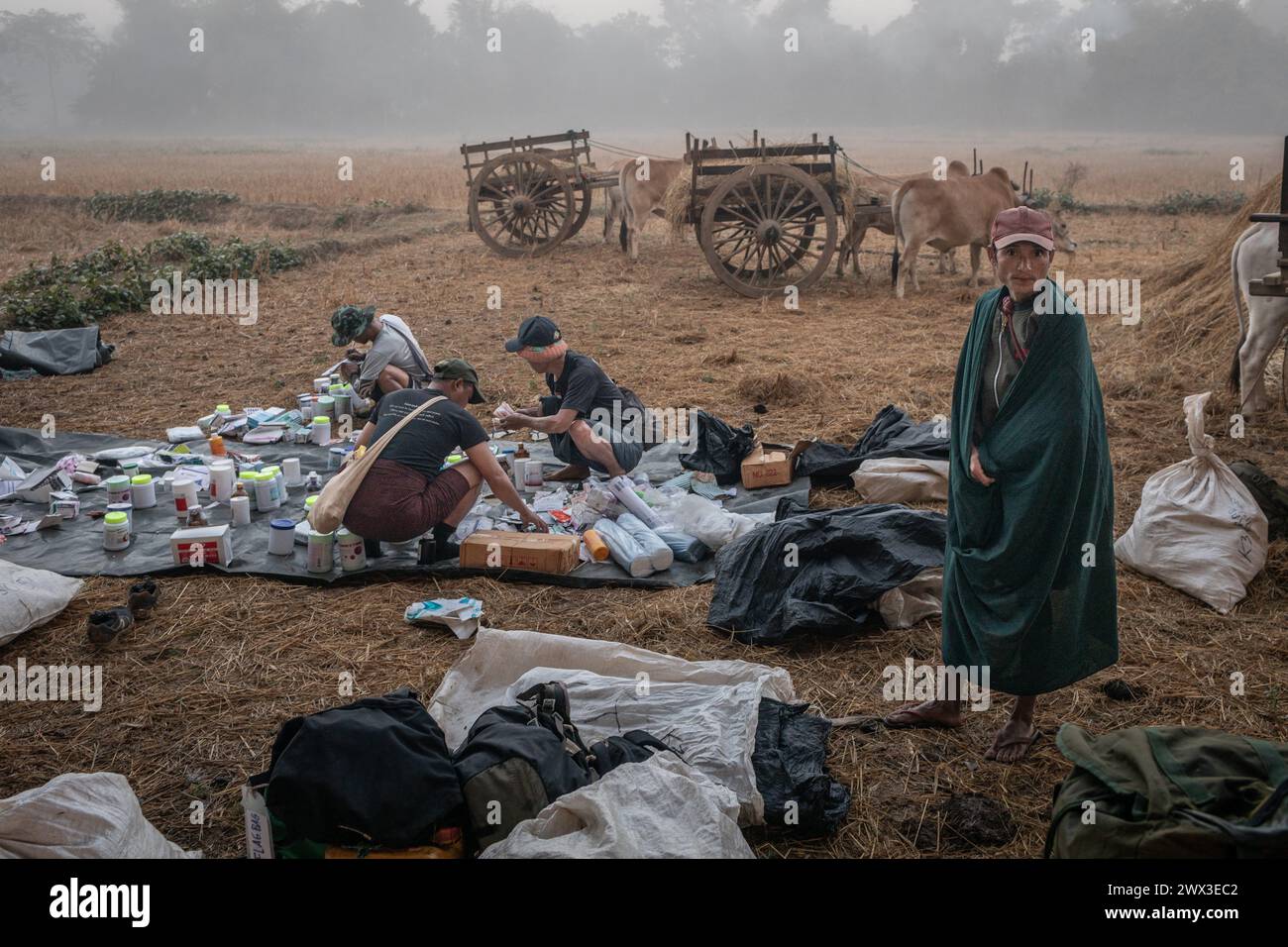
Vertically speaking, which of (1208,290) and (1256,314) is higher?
(1208,290)

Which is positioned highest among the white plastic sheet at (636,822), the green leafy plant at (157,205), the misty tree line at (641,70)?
the misty tree line at (641,70)

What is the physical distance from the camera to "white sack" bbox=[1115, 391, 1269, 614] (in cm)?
443

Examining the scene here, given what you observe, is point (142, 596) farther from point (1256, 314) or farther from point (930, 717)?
point (1256, 314)

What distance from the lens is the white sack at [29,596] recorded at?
4223 millimetres

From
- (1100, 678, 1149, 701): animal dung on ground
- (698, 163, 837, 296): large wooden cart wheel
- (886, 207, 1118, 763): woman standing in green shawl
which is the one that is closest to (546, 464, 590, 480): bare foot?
(886, 207, 1118, 763): woman standing in green shawl

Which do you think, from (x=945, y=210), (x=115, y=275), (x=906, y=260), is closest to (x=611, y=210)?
(x=906, y=260)

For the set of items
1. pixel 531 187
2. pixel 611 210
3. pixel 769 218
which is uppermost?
pixel 531 187

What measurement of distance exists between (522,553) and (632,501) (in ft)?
2.62

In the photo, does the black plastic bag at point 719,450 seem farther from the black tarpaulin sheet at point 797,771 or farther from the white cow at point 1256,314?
the white cow at point 1256,314

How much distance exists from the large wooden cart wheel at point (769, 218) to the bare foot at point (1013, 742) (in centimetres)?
862

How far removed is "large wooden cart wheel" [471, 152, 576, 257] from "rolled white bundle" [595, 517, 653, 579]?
10.0 m

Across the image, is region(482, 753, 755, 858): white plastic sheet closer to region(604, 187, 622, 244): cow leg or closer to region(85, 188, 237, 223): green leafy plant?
region(604, 187, 622, 244): cow leg

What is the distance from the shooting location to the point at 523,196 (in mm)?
14375


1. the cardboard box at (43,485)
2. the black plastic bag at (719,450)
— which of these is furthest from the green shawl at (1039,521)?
the cardboard box at (43,485)
